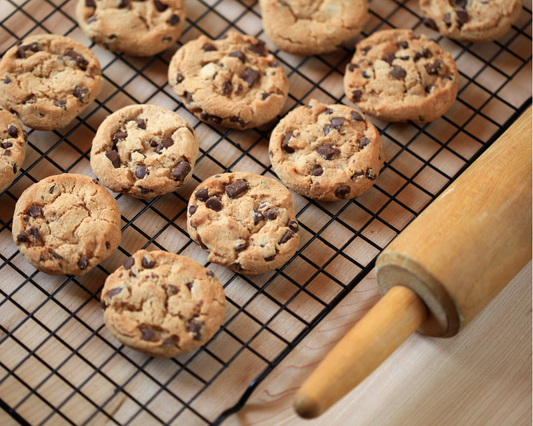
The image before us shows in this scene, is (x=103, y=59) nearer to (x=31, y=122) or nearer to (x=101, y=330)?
(x=31, y=122)

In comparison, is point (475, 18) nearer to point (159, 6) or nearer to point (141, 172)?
point (159, 6)

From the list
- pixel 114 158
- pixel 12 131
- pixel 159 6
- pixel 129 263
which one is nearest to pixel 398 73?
pixel 159 6

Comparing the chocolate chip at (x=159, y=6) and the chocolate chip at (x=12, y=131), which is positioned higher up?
the chocolate chip at (x=159, y=6)

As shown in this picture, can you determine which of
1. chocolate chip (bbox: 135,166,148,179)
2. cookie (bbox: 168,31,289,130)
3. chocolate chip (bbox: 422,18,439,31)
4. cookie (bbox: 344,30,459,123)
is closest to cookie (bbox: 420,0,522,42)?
chocolate chip (bbox: 422,18,439,31)

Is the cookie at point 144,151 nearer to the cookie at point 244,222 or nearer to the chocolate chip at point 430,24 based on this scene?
the cookie at point 244,222

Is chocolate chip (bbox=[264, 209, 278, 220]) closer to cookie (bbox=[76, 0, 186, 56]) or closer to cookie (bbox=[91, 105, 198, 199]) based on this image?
cookie (bbox=[91, 105, 198, 199])

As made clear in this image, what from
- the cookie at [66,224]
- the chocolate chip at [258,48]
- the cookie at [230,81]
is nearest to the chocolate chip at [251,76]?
the cookie at [230,81]
